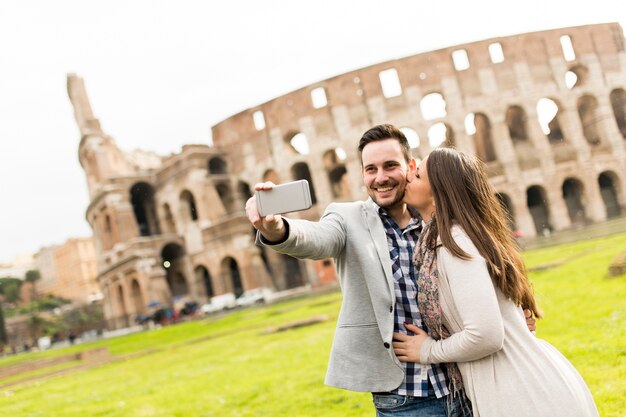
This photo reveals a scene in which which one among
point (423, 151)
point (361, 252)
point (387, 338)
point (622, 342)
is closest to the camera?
point (387, 338)

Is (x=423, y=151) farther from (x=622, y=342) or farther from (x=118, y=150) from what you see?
(x=622, y=342)

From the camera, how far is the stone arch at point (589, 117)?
106 feet

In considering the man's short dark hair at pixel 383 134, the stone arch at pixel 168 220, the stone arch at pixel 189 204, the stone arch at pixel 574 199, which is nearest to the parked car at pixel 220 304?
the stone arch at pixel 189 204

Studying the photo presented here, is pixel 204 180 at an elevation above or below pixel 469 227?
above

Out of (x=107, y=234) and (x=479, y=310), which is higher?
(x=107, y=234)

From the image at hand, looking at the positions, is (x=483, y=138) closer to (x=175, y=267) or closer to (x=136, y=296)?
(x=175, y=267)

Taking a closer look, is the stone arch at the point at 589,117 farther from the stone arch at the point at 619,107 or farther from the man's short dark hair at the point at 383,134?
the man's short dark hair at the point at 383,134

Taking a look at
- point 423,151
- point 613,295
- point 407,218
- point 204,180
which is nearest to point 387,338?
point 407,218

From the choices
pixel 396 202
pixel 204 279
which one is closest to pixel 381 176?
pixel 396 202

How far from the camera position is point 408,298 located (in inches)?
90.7

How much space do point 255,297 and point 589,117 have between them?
22953mm

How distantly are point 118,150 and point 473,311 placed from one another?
1620 inches

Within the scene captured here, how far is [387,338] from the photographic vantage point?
7.34 feet

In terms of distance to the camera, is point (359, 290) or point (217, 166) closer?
point (359, 290)
